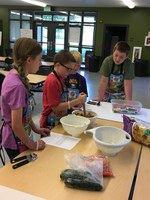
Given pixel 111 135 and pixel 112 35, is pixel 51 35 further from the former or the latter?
pixel 111 135

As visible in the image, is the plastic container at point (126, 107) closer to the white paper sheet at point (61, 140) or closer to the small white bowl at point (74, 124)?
the small white bowl at point (74, 124)

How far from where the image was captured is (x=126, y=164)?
3.83ft

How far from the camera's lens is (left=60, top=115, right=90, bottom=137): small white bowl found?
139cm

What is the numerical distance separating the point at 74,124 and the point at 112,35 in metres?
9.37

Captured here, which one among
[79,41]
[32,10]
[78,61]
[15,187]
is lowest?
[15,187]

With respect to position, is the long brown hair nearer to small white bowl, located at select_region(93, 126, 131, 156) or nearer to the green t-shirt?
small white bowl, located at select_region(93, 126, 131, 156)

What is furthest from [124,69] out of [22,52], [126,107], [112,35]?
[112,35]

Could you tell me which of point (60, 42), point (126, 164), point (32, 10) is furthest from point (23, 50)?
Answer: point (32, 10)

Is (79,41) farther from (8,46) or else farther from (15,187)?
(15,187)

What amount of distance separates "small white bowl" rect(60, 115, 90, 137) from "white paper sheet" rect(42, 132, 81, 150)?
4 cm

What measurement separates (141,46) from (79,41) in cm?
274

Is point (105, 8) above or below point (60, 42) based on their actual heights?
above

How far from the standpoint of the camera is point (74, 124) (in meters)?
1.52

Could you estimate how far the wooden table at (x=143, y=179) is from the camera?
3.11ft
